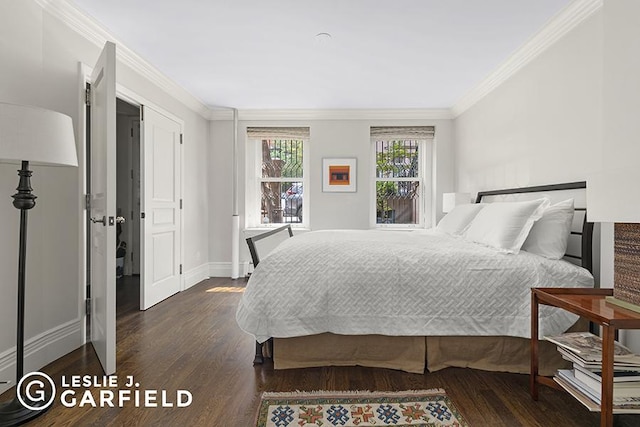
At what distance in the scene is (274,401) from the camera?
6.27 feet

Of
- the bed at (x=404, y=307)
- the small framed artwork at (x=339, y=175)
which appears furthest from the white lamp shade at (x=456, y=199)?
the bed at (x=404, y=307)

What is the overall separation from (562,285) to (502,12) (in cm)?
196

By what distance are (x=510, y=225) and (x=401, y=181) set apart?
3013mm

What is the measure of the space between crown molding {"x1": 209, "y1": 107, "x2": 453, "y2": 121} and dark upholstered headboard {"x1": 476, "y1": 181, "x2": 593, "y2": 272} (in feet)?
7.52

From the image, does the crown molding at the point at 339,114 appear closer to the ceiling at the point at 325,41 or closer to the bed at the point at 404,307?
the ceiling at the point at 325,41

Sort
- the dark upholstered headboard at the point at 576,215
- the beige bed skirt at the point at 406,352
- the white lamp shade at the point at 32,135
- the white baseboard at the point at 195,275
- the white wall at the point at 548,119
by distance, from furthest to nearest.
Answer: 1. the white baseboard at the point at 195,275
2. the white wall at the point at 548,119
3. the dark upholstered headboard at the point at 576,215
4. the beige bed skirt at the point at 406,352
5. the white lamp shade at the point at 32,135

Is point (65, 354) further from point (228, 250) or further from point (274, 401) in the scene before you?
point (228, 250)

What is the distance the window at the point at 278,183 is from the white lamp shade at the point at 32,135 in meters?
3.61

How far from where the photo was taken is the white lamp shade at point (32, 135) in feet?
5.49

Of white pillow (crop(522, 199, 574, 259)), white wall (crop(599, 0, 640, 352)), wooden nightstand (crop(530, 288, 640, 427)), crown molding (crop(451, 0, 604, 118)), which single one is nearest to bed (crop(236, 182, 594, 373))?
white pillow (crop(522, 199, 574, 259))

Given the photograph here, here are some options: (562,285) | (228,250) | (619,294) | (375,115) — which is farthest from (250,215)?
(619,294)

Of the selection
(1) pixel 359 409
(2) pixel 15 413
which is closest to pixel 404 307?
(1) pixel 359 409

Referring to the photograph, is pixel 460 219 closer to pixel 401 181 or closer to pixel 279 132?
pixel 401 181

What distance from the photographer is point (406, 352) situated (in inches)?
88.9
